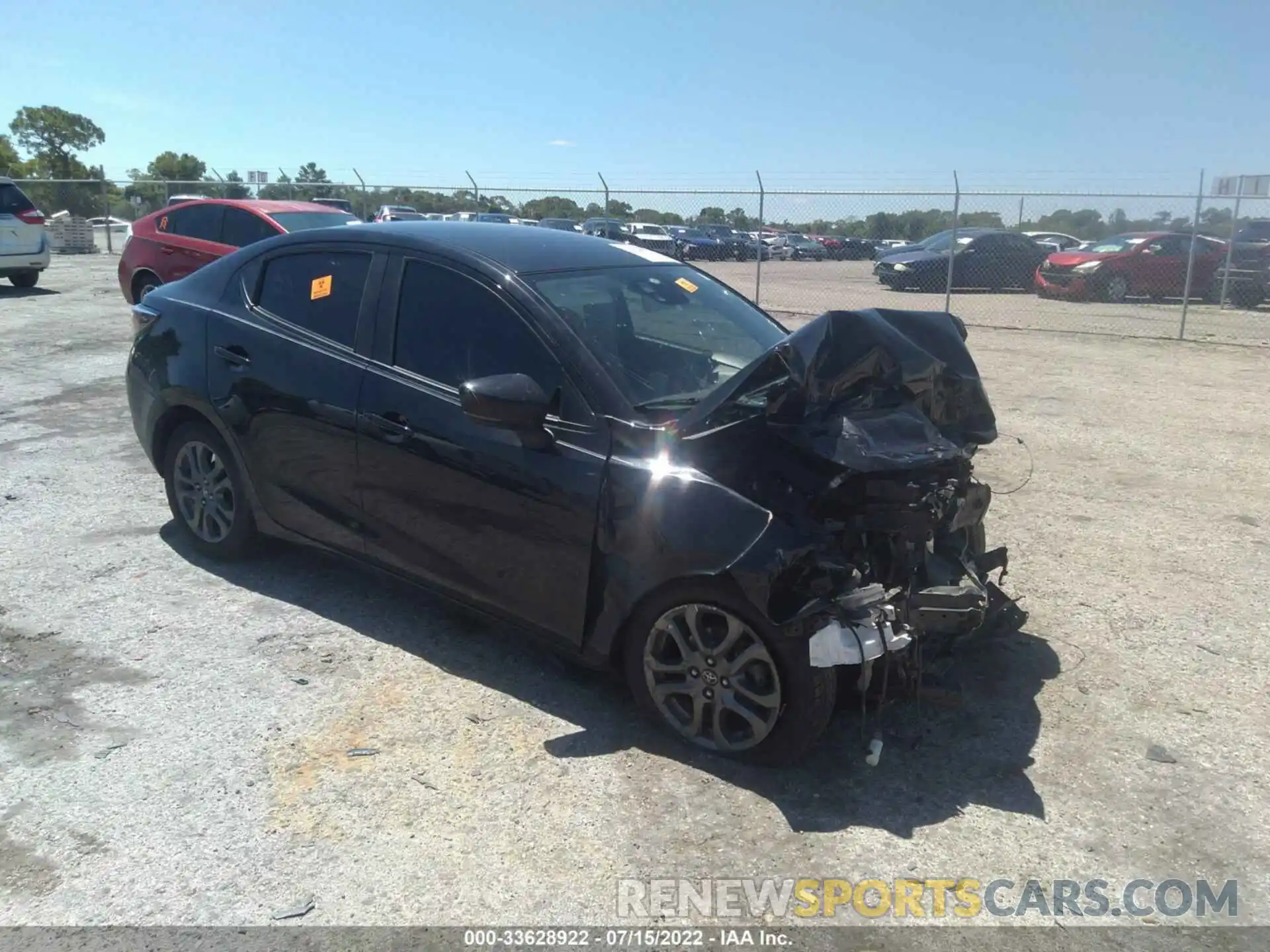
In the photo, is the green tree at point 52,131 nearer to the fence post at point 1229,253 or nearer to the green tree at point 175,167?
the green tree at point 175,167

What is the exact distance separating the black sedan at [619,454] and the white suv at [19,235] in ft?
47.2

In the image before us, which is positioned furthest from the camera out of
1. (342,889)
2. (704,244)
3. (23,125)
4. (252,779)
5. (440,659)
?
(23,125)

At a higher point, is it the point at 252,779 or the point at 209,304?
the point at 209,304

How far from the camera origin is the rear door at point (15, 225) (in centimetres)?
1648

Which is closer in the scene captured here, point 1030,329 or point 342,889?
point 342,889

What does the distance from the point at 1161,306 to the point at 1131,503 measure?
14659 millimetres

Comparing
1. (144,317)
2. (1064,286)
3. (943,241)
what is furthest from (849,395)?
(943,241)

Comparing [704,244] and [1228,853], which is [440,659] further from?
[704,244]

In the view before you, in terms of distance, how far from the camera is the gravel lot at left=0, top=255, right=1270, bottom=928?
2975 mm

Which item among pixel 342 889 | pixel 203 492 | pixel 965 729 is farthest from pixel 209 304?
pixel 965 729

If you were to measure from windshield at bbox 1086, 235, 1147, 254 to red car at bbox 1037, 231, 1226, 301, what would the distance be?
17mm

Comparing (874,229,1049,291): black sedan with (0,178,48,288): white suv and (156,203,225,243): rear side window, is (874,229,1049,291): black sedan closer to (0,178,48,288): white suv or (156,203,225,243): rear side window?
(156,203,225,243): rear side window

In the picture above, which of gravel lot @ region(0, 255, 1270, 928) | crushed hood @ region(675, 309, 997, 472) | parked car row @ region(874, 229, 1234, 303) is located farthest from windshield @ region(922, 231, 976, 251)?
crushed hood @ region(675, 309, 997, 472)

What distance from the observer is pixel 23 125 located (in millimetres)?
73188
